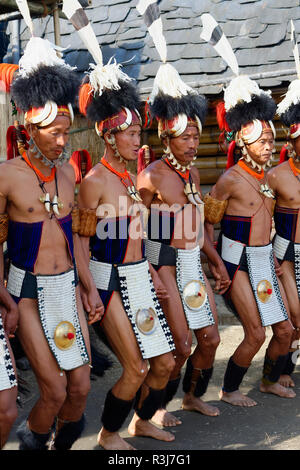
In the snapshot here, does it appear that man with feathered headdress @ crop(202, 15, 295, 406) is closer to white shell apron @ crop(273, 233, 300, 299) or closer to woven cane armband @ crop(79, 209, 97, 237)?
white shell apron @ crop(273, 233, 300, 299)

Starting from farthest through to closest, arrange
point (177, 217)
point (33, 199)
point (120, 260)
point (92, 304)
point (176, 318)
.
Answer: point (177, 217) → point (176, 318) → point (120, 260) → point (92, 304) → point (33, 199)

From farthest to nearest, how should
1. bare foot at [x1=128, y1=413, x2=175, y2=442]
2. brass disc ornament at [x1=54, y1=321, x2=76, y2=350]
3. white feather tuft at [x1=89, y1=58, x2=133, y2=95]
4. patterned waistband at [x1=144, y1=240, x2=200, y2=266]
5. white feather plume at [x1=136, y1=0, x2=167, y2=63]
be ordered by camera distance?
patterned waistband at [x1=144, y1=240, x2=200, y2=266] < white feather plume at [x1=136, y1=0, x2=167, y2=63] < bare foot at [x1=128, y1=413, x2=175, y2=442] < white feather tuft at [x1=89, y1=58, x2=133, y2=95] < brass disc ornament at [x1=54, y1=321, x2=76, y2=350]

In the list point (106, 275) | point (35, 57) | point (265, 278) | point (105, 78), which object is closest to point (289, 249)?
point (265, 278)

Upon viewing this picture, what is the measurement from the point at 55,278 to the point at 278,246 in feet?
7.87

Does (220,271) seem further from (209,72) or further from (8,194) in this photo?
(209,72)

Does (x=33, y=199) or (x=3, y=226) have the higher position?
(x=33, y=199)

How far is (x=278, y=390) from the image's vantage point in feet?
18.7

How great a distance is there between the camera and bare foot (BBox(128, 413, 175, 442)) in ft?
15.7

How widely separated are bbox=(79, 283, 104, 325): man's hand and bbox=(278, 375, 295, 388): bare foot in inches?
89.6

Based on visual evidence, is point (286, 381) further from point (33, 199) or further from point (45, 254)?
point (33, 199)

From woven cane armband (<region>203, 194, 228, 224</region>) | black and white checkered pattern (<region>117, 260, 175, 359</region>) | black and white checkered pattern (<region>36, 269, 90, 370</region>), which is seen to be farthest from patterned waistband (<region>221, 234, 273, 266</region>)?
black and white checkered pattern (<region>36, 269, 90, 370</region>)

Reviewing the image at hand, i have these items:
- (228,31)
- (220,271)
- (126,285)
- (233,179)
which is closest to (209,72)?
(228,31)

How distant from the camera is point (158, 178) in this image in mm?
5062

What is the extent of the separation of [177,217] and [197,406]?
153cm
